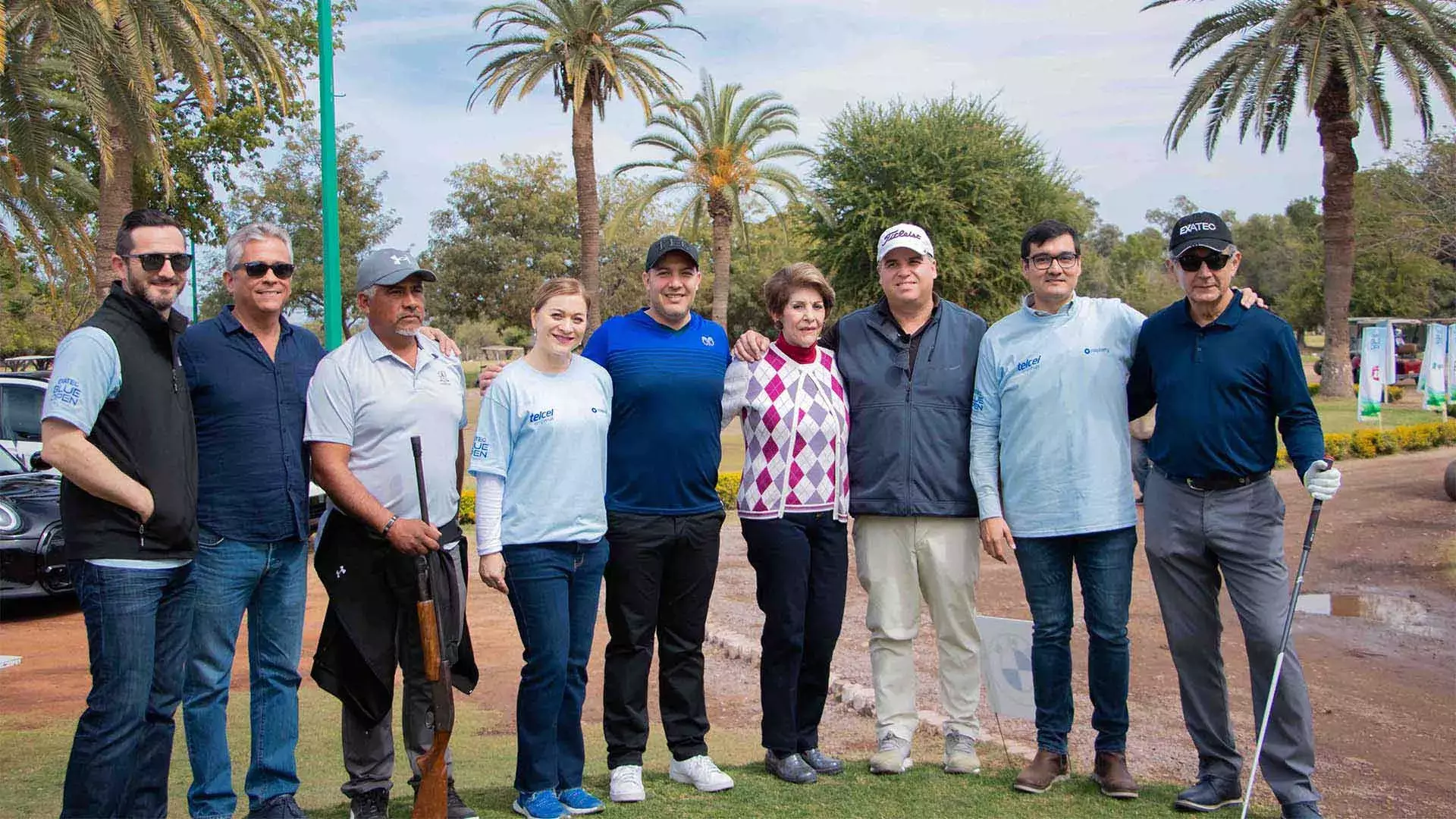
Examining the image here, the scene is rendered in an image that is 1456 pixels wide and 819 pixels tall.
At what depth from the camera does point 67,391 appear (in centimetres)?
360

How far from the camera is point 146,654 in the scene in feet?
12.3

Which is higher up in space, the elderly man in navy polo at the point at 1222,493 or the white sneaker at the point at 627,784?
the elderly man in navy polo at the point at 1222,493

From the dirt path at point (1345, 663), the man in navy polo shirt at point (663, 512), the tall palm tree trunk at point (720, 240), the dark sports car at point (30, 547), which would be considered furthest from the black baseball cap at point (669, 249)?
the tall palm tree trunk at point (720, 240)

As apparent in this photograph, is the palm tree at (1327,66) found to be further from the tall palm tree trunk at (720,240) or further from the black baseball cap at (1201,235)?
the black baseball cap at (1201,235)

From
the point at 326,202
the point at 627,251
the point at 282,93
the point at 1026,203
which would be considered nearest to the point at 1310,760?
the point at 326,202

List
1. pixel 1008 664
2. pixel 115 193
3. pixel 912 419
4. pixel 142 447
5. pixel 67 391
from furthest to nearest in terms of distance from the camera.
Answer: pixel 115 193 < pixel 1008 664 < pixel 912 419 < pixel 142 447 < pixel 67 391

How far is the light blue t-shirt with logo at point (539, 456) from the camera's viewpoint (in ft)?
14.2

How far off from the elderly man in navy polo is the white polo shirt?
2888mm

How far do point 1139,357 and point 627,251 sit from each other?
50486mm

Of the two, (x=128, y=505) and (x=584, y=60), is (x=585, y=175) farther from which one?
(x=128, y=505)

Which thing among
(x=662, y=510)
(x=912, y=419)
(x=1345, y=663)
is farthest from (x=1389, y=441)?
(x=662, y=510)

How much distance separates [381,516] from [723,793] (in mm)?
1878

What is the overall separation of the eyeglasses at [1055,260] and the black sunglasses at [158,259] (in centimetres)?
336

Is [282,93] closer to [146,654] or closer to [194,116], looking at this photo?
[194,116]
